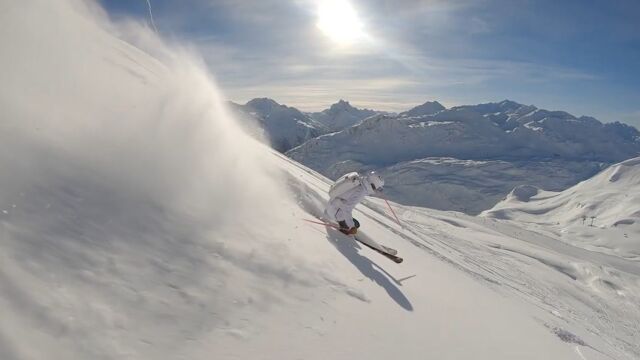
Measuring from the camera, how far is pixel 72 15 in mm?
12469

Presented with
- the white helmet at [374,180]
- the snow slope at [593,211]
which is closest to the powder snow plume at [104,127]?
the white helmet at [374,180]

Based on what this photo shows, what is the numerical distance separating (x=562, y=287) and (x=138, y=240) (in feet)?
87.0

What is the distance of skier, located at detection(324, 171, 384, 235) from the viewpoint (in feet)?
40.0

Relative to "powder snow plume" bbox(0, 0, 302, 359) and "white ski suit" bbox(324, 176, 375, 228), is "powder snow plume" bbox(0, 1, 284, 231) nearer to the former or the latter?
"powder snow plume" bbox(0, 0, 302, 359)

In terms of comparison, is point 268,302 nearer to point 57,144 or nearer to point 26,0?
point 57,144

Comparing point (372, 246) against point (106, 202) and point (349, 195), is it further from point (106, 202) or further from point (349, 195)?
point (106, 202)

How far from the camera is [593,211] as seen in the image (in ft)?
497

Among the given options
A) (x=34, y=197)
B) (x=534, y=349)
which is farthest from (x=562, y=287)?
(x=34, y=197)

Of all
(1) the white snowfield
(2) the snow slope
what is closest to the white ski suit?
(1) the white snowfield

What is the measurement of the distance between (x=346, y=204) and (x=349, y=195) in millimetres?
342

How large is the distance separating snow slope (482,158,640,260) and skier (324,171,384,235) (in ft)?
340

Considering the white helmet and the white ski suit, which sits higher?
the white helmet

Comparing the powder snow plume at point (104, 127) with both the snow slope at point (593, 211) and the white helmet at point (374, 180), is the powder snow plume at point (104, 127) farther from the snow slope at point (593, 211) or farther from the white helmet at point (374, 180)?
the snow slope at point (593, 211)

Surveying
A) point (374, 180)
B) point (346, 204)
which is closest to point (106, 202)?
point (346, 204)
